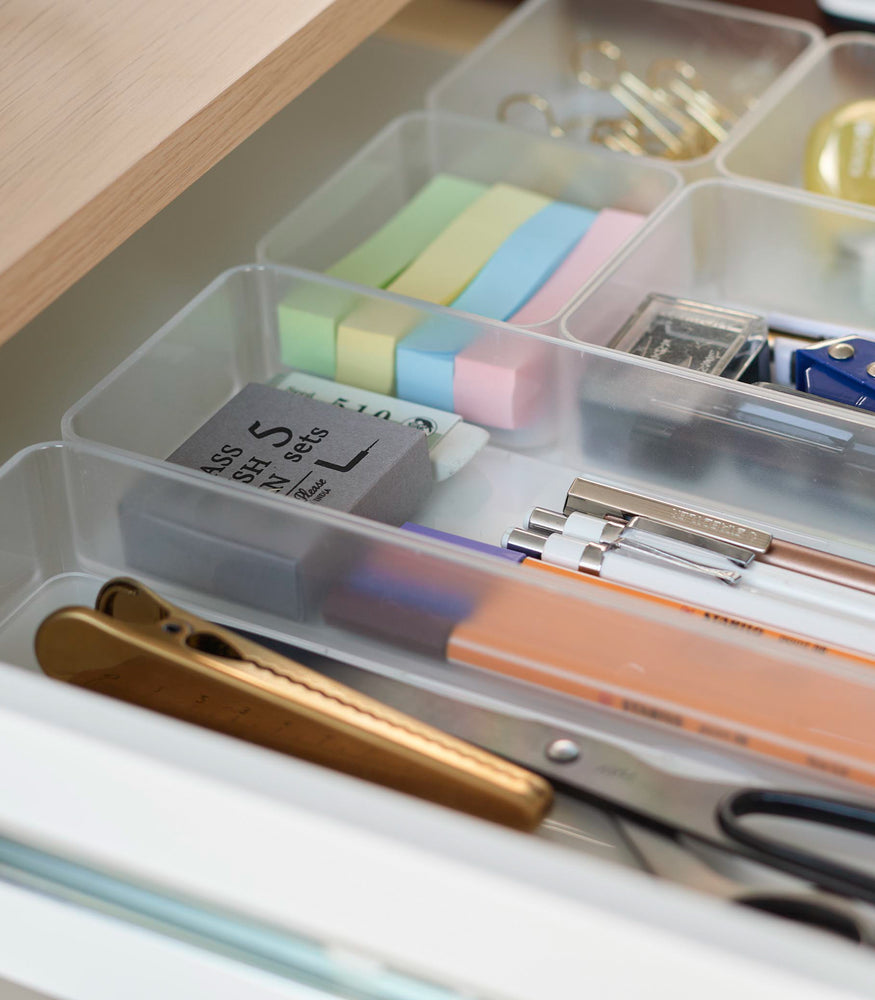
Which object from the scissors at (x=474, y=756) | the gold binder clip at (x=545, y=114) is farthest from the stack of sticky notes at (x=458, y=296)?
the scissors at (x=474, y=756)

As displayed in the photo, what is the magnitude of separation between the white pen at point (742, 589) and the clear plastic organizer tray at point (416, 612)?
6cm

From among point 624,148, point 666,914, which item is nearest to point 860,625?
point 666,914

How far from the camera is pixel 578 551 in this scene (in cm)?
61

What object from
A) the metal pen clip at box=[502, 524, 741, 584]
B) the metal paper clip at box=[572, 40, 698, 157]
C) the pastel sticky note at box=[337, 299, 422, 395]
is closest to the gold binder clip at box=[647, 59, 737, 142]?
the metal paper clip at box=[572, 40, 698, 157]

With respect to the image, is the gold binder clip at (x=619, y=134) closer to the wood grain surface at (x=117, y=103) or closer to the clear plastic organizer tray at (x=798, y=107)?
the clear plastic organizer tray at (x=798, y=107)

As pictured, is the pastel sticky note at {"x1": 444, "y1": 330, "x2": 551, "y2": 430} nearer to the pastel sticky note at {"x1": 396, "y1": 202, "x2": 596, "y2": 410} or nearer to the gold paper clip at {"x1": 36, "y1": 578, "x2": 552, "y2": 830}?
the pastel sticky note at {"x1": 396, "y1": 202, "x2": 596, "y2": 410}

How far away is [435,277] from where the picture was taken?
2.61 ft

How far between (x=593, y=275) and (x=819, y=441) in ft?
0.56

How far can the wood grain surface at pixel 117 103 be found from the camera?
515mm

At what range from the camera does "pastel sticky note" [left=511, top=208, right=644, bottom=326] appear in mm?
777

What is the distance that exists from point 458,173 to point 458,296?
0.55 ft

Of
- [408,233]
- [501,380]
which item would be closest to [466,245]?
[408,233]

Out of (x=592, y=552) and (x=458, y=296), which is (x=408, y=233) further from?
(x=592, y=552)

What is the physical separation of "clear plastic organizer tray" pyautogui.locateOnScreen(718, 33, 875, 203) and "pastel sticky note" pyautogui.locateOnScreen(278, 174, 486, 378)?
0.58 ft
